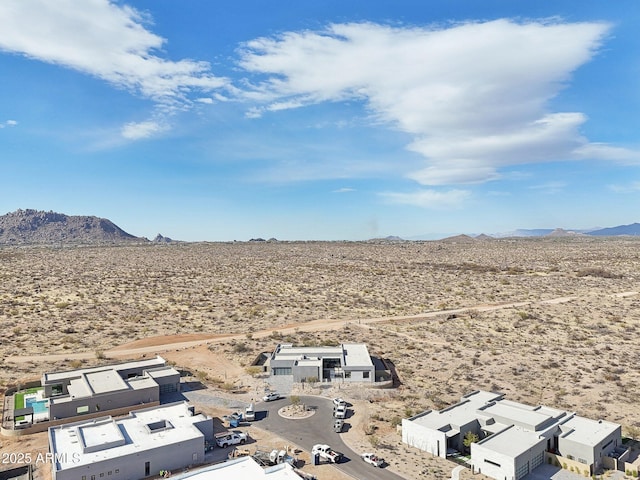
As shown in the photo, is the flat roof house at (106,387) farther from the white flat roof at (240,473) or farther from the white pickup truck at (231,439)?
the white flat roof at (240,473)

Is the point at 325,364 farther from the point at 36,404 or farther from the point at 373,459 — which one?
the point at 36,404

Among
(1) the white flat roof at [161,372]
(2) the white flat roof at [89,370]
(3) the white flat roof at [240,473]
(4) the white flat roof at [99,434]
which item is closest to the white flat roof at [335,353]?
(1) the white flat roof at [161,372]

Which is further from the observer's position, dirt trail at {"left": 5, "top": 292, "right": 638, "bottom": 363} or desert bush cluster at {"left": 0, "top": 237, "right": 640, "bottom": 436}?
dirt trail at {"left": 5, "top": 292, "right": 638, "bottom": 363}

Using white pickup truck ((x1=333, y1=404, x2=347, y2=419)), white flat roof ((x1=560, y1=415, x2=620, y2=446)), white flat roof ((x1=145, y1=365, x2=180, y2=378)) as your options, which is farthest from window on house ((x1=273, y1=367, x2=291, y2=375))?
white flat roof ((x1=560, y1=415, x2=620, y2=446))

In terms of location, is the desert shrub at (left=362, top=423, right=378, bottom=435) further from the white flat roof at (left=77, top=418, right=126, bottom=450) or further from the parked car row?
the white flat roof at (left=77, top=418, right=126, bottom=450)

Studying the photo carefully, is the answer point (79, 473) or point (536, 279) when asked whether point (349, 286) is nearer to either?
point (536, 279)

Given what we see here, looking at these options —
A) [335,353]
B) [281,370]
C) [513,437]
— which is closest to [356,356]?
[335,353]
